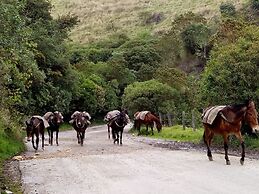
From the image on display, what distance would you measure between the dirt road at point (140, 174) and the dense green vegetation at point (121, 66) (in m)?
4.24

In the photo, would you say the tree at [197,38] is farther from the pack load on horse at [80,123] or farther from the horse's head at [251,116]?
the horse's head at [251,116]

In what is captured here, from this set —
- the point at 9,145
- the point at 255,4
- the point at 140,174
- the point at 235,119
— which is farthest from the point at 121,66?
the point at 140,174

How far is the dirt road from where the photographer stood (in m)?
13.2

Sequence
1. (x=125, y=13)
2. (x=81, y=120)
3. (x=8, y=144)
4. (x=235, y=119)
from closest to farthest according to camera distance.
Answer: (x=235, y=119), (x=8, y=144), (x=81, y=120), (x=125, y=13)

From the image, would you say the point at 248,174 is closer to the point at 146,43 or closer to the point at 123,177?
the point at 123,177

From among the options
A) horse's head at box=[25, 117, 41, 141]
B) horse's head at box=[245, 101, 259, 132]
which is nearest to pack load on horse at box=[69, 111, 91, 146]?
horse's head at box=[25, 117, 41, 141]

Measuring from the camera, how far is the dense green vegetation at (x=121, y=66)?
23.6 m

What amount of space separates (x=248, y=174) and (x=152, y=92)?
33692 mm

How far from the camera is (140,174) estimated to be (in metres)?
15.7

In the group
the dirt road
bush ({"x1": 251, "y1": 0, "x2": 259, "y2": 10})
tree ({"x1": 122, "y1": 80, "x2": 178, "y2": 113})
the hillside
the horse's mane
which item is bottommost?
the dirt road

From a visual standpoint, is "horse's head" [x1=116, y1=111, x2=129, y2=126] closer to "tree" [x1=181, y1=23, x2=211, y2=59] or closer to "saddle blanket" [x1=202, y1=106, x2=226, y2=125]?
"saddle blanket" [x1=202, y1=106, x2=226, y2=125]

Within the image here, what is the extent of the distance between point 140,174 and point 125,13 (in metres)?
126

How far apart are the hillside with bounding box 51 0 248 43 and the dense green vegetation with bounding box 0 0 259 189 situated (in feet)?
3.33

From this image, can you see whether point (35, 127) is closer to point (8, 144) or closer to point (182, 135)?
point (8, 144)
